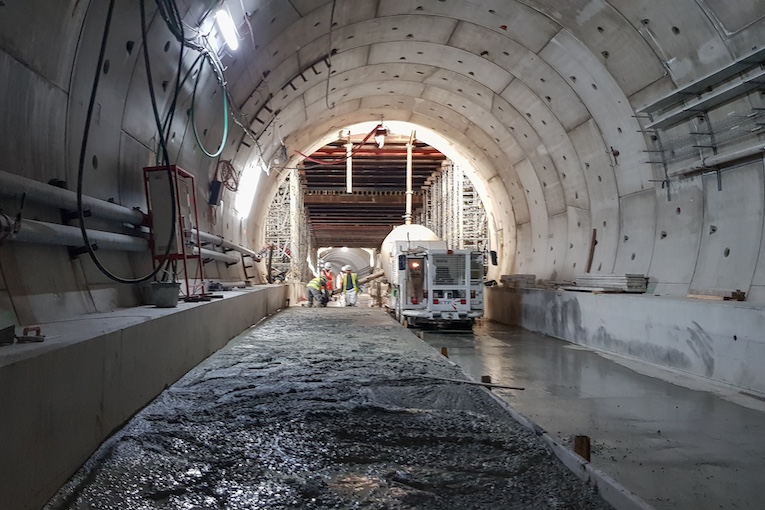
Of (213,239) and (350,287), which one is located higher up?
(213,239)

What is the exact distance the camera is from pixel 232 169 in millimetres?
11680

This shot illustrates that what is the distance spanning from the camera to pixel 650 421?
5750 millimetres

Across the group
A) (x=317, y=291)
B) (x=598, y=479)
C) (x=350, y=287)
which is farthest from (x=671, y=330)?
A: (x=350, y=287)

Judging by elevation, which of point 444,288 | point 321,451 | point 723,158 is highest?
point 723,158

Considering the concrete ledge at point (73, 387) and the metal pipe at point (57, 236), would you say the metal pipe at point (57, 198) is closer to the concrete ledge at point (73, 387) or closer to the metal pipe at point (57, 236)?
the metal pipe at point (57, 236)

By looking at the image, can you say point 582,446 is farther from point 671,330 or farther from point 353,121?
point 353,121

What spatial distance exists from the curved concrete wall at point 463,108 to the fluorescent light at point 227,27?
12.8 inches

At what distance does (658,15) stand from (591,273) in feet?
19.4

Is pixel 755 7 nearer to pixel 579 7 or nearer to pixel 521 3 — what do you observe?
pixel 579 7

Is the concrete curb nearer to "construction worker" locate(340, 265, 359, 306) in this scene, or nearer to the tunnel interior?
the tunnel interior

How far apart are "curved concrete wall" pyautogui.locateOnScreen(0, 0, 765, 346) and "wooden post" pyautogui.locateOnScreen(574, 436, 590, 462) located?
4031 millimetres

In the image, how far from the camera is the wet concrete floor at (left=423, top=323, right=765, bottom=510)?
3928mm

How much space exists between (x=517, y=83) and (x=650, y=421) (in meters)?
9.44

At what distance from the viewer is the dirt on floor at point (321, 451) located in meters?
3.27
